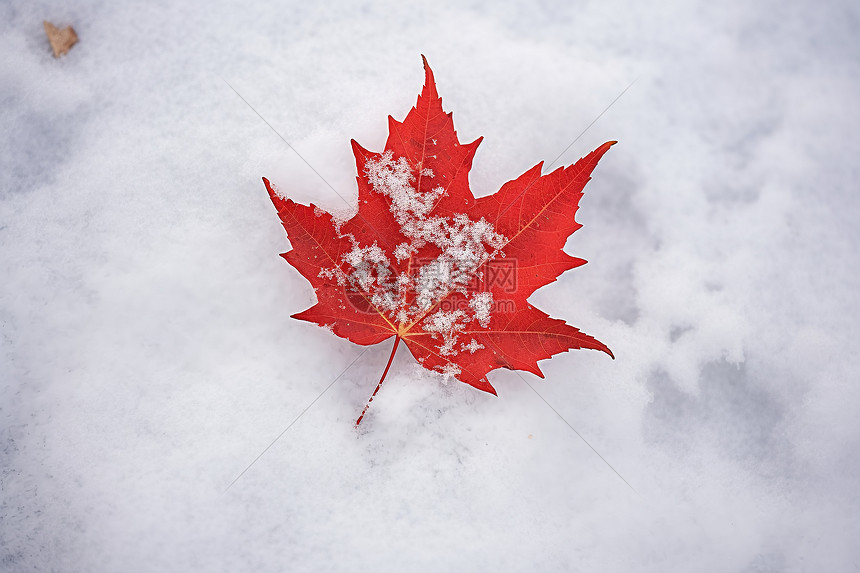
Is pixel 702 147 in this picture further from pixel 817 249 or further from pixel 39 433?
pixel 39 433

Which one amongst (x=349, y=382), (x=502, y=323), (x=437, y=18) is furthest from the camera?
(x=437, y=18)

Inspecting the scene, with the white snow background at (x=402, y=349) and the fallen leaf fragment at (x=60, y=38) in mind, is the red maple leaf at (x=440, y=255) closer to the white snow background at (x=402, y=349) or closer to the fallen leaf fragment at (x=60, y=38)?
the white snow background at (x=402, y=349)

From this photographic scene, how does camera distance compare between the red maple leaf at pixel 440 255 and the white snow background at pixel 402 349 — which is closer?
the red maple leaf at pixel 440 255

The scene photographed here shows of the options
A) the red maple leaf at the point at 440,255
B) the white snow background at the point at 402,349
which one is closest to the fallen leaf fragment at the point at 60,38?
the white snow background at the point at 402,349

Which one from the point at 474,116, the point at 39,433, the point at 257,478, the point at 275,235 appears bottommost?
the point at 39,433

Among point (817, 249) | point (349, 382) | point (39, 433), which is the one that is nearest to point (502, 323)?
point (349, 382)

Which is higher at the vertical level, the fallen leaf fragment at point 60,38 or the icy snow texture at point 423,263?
the icy snow texture at point 423,263
